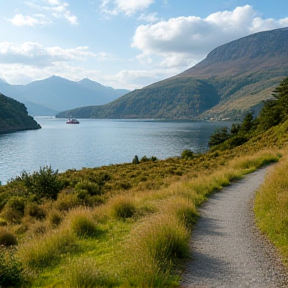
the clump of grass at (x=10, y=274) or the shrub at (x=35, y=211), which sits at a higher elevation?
the clump of grass at (x=10, y=274)

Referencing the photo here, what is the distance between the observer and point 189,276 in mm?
5551

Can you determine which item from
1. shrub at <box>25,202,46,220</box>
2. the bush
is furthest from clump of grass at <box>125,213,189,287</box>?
the bush

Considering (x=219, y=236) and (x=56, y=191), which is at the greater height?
(x=219, y=236)

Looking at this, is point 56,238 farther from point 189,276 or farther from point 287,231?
point 287,231

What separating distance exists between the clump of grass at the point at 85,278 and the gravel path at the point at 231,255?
1405 mm

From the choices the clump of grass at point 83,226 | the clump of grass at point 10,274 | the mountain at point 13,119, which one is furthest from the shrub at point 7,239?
the mountain at point 13,119

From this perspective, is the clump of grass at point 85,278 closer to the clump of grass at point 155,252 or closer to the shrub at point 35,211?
the clump of grass at point 155,252

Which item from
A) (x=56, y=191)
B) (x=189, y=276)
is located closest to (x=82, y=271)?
(x=189, y=276)

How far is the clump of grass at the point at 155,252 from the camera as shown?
203 inches

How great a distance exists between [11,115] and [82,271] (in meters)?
165

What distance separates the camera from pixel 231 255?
21.1ft

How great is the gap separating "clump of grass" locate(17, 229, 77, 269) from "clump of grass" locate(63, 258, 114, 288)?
5.45ft

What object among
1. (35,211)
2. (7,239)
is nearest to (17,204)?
(35,211)

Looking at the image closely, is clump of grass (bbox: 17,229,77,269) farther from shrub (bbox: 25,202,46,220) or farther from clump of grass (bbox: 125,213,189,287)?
shrub (bbox: 25,202,46,220)
